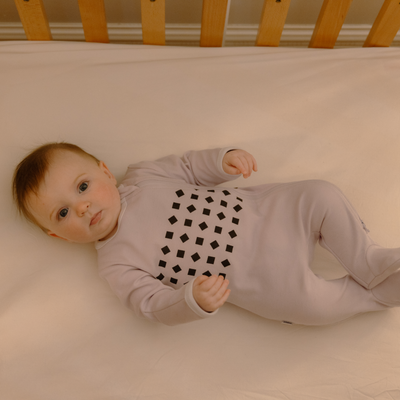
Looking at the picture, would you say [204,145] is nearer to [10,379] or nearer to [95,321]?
[95,321]

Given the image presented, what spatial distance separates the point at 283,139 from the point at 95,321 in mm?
748

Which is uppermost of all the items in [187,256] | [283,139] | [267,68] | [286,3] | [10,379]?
[286,3]

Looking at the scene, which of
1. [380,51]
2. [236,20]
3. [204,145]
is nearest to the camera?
[204,145]

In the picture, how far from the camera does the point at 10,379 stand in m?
0.88

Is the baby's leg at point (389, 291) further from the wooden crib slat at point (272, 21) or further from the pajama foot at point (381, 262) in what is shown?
the wooden crib slat at point (272, 21)

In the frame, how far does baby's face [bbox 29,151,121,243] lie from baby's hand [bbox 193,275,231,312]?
289mm

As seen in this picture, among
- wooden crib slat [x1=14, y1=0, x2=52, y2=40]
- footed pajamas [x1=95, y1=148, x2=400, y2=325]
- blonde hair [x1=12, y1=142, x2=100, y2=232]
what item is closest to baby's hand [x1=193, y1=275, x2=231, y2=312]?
footed pajamas [x1=95, y1=148, x2=400, y2=325]

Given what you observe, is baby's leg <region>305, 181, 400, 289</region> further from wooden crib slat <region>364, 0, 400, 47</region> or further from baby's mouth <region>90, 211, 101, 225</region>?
wooden crib slat <region>364, 0, 400, 47</region>

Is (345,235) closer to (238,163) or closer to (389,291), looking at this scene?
(389,291)

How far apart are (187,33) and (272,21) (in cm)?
53

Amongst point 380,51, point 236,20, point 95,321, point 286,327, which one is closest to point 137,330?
point 95,321

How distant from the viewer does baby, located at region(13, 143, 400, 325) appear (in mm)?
866

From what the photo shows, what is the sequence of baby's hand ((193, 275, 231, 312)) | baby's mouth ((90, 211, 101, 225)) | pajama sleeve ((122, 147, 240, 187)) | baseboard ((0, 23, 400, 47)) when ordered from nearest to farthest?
baby's hand ((193, 275, 231, 312)) → baby's mouth ((90, 211, 101, 225)) → pajama sleeve ((122, 147, 240, 187)) → baseboard ((0, 23, 400, 47))

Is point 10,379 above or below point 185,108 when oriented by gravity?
below
